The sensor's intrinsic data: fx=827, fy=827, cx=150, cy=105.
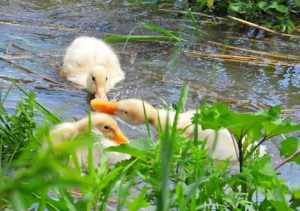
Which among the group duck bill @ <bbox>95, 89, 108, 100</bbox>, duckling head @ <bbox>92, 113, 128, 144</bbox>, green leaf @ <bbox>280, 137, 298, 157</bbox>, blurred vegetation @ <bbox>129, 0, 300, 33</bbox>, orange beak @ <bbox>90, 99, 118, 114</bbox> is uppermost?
green leaf @ <bbox>280, 137, 298, 157</bbox>

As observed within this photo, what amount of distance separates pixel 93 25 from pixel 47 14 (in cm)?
29

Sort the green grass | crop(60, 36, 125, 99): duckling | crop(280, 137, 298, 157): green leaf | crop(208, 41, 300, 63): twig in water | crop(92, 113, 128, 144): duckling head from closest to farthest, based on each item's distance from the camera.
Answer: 1. the green grass
2. crop(280, 137, 298, 157): green leaf
3. crop(92, 113, 128, 144): duckling head
4. crop(60, 36, 125, 99): duckling
5. crop(208, 41, 300, 63): twig in water

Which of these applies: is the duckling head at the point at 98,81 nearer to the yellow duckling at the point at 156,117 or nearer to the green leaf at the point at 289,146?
the yellow duckling at the point at 156,117

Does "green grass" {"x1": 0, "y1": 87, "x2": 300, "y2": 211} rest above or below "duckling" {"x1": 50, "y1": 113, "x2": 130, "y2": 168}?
above

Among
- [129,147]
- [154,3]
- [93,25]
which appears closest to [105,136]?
[129,147]

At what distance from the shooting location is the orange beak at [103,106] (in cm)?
346

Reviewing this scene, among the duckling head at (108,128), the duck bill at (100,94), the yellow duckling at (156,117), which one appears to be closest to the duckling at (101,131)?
the duckling head at (108,128)

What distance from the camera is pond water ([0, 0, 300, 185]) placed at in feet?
12.3

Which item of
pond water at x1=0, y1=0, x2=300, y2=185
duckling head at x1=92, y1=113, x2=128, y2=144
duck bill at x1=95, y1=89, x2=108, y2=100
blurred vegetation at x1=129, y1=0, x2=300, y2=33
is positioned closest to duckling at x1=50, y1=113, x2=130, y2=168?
duckling head at x1=92, y1=113, x2=128, y2=144

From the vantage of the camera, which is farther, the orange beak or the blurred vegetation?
the blurred vegetation

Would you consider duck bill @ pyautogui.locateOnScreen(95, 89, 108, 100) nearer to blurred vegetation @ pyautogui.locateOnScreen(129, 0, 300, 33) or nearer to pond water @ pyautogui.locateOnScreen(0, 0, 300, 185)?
pond water @ pyautogui.locateOnScreen(0, 0, 300, 185)

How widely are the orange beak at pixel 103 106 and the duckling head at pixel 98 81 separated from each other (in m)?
0.23

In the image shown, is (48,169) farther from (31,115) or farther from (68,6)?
(68,6)

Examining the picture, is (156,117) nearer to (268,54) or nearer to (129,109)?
(129,109)
